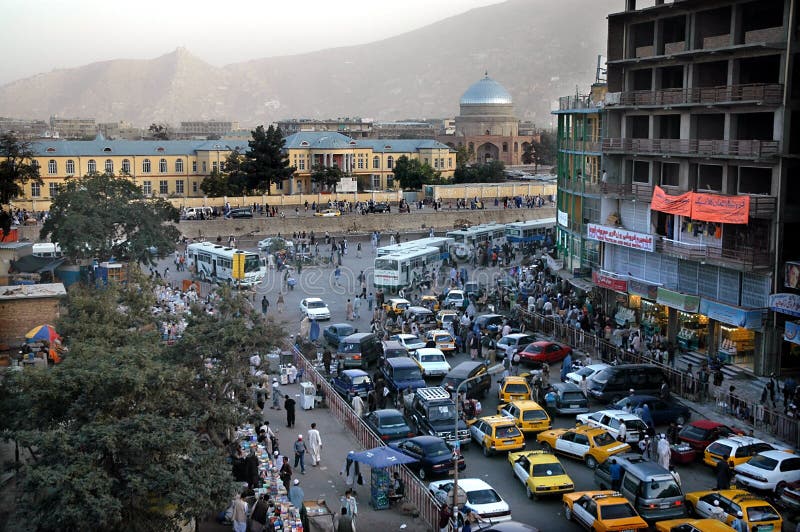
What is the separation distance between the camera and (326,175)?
84750 mm

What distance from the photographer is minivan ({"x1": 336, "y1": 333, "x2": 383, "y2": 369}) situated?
1262 inches

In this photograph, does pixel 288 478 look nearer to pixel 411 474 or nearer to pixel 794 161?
pixel 411 474

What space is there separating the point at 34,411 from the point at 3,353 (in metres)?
16.3

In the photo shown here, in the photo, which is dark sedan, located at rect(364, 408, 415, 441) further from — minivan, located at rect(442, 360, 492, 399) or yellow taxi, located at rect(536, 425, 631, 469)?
yellow taxi, located at rect(536, 425, 631, 469)

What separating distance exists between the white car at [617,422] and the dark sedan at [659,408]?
1311 millimetres

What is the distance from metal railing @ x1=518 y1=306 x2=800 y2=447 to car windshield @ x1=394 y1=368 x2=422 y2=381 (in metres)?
7.49

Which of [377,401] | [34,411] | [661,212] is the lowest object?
[377,401]

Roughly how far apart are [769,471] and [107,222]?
34394mm

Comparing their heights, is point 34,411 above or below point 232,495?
above

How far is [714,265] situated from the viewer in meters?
30.9

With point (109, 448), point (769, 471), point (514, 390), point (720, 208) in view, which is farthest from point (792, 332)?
point (109, 448)

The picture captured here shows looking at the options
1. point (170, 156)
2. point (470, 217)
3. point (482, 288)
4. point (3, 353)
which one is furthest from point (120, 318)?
point (170, 156)

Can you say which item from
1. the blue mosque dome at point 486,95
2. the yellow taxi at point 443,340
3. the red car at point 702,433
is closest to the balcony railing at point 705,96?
the red car at point 702,433

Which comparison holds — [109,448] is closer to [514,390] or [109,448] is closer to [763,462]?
[763,462]
